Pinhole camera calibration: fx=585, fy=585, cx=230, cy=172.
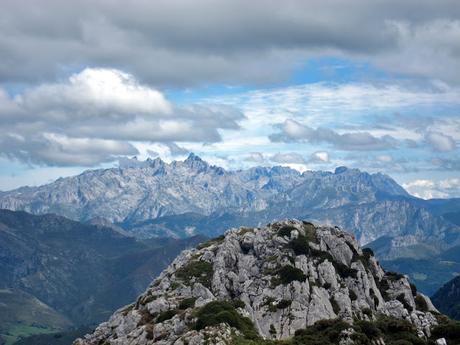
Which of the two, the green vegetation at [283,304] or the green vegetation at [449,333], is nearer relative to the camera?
the green vegetation at [449,333]

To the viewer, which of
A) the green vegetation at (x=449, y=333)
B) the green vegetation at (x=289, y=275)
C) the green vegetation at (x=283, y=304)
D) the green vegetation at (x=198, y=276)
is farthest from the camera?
the green vegetation at (x=198, y=276)

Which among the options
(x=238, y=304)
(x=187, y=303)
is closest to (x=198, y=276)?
(x=187, y=303)

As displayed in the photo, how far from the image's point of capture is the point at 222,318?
428 ft

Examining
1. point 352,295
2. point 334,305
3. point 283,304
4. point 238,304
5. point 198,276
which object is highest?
point 198,276

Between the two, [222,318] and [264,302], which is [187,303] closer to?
[264,302]

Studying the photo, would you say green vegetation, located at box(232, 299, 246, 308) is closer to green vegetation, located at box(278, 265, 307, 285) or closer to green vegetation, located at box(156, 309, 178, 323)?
green vegetation, located at box(156, 309, 178, 323)

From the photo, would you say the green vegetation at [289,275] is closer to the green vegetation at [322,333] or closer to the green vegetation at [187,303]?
the green vegetation at [187,303]

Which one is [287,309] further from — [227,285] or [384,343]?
[384,343]

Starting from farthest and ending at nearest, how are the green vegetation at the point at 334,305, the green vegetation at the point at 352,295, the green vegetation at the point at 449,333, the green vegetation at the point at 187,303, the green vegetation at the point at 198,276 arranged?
the green vegetation at the point at 198,276, the green vegetation at the point at 352,295, the green vegetation at the point at 334,305, the green vegetation at the point at 187,303, the green vegetation at the point at 449,333

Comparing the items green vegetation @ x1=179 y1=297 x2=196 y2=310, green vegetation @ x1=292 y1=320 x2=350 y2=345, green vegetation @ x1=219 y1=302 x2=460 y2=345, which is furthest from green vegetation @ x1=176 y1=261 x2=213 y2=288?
green vegetation @ x1=292 y1=320 x2=350 y2=345

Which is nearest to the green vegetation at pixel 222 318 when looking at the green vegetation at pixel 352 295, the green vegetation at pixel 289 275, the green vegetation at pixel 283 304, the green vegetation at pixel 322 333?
the green vegetation at pixel 322 333

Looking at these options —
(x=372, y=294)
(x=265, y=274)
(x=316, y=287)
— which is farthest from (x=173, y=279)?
(x=372, y=294)

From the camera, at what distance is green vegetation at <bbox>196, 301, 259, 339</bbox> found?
422 feet

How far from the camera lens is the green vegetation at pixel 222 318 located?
422 feet
